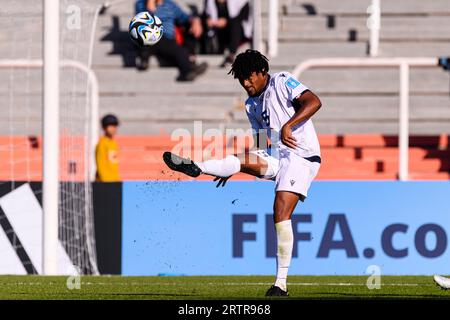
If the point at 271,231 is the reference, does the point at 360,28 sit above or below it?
above

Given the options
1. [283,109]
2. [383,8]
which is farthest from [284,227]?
[383,8]

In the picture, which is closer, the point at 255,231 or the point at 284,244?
the point at 284,244

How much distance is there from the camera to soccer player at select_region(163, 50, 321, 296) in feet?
38.7

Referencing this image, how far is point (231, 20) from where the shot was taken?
802 inches

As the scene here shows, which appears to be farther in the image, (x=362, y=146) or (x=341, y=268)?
(x=362, y=146)

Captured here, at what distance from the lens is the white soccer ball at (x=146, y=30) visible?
1412 centimetres

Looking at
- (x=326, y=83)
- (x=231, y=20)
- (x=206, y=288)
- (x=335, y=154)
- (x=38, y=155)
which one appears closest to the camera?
(x=206, y=288)

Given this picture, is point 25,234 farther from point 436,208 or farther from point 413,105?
point 413,105

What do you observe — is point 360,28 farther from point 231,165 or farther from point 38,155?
point 231,165

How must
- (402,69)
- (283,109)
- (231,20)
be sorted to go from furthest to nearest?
(231,20), (402,69), (283,109)

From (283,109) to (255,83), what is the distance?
0.31 meters
